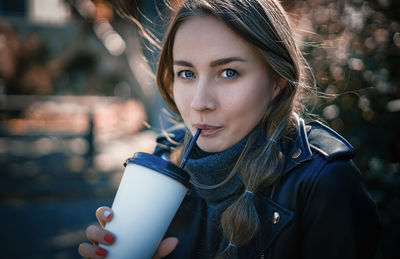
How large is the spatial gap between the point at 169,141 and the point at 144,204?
82 centimetres

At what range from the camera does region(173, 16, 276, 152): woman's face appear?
1294mm

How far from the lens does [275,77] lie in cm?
143

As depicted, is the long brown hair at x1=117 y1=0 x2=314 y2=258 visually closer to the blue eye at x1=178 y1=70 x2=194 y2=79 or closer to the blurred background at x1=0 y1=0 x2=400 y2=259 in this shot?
the blue eye at x1=178 y1=70 x2=194 y2=79

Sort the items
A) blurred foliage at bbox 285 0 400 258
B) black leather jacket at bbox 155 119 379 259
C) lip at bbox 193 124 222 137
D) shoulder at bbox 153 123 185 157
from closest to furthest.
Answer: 1. black leather jacket at bbox 155 119 379 259
2. lip at bbox 193 124 222 137
3. shoulder at bbox 153 123 185 157
4. blurred foliage at bbox 285 0 400 258

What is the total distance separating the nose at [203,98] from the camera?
129 cm

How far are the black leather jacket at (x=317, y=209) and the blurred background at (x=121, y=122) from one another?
0.61 metres

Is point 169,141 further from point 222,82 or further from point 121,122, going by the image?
point 121,122

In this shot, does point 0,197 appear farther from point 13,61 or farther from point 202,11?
point 13,61

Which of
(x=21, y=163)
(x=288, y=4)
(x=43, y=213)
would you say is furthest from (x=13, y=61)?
(x=288, y=4)

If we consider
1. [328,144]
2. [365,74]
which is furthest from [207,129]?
[365,74]

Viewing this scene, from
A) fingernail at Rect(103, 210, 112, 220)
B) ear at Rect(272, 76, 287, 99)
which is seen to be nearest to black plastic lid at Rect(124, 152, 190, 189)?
fingernail at Rect(103, 210, 112, 220)

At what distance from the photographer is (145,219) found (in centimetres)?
114

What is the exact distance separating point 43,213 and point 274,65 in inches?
180

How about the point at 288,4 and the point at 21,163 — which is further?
the point at 21,163
